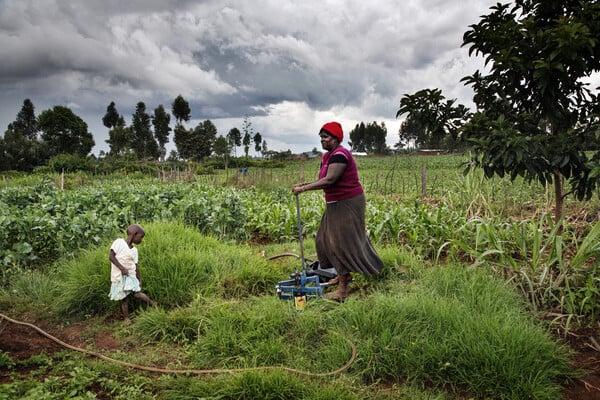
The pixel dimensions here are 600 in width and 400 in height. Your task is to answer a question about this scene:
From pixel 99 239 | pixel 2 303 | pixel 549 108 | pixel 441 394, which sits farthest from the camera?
pixel 99 239

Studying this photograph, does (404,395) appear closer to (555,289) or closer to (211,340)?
(211,340)

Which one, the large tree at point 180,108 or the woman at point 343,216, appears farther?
the large tree at point 180,108

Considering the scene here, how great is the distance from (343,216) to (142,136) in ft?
228

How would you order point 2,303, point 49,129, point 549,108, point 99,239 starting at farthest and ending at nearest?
point 49,129, point 99,239, point 2,303, point 549,108

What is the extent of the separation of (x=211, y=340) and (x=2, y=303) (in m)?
2.78

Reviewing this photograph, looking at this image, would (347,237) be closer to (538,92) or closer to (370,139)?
(538,92)

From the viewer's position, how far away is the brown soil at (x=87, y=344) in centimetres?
275

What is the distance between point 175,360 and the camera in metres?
3.10

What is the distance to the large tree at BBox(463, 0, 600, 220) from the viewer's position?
3.07 meters

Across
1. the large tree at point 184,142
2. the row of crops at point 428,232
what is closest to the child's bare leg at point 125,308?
the row of crops at point 428,232

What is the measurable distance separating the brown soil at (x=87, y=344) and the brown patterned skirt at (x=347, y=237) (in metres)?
1.89

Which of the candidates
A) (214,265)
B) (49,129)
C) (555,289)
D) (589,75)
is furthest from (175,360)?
(49,129)

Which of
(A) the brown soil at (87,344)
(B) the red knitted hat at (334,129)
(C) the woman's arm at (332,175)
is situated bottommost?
(A) the brown soil at (87,344)

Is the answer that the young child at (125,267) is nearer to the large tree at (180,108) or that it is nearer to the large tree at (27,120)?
the large tree at (180,108)
